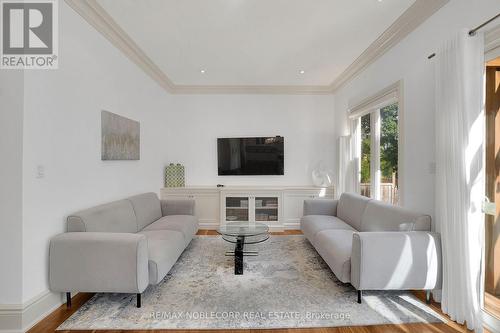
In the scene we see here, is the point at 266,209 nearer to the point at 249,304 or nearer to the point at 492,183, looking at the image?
the point at 249,304

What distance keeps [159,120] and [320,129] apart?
3271mm

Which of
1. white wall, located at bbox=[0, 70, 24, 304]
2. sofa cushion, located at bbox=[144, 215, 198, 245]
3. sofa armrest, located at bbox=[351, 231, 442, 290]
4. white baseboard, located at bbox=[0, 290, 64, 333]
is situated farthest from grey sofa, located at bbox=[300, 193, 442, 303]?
white wall, located at bbox=[0, 70, 24, 304]

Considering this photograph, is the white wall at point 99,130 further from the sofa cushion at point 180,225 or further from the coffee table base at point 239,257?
the coffee table base at point 239,257

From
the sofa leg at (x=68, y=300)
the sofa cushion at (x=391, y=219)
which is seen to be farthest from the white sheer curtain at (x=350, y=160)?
the sofa leg at (x=68, y=300)

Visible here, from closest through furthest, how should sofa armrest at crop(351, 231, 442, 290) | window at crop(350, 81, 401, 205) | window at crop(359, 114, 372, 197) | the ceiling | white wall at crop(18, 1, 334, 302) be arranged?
white wall at crop(18, 1, 334, 302), sofa armrest at crop(351, 231, 442, 290), the ceiling, window at crop(350, 81, 401, 205), window at crop(359, 114, 372, 197)

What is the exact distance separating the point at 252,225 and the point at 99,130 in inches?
89.9

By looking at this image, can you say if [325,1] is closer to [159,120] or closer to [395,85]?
[395,85]

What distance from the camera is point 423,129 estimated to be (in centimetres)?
250

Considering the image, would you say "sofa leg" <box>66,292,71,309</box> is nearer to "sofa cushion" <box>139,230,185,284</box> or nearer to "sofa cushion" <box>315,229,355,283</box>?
"sofa cushion" <box>139,230,185,284</box>

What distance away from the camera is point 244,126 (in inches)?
201

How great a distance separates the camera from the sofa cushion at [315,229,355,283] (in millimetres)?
2229

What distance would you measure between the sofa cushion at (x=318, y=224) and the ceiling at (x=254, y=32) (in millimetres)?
2443

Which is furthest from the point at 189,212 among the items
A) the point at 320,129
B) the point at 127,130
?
the point at 320,129

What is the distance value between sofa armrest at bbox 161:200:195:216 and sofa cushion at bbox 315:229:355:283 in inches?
81.9
